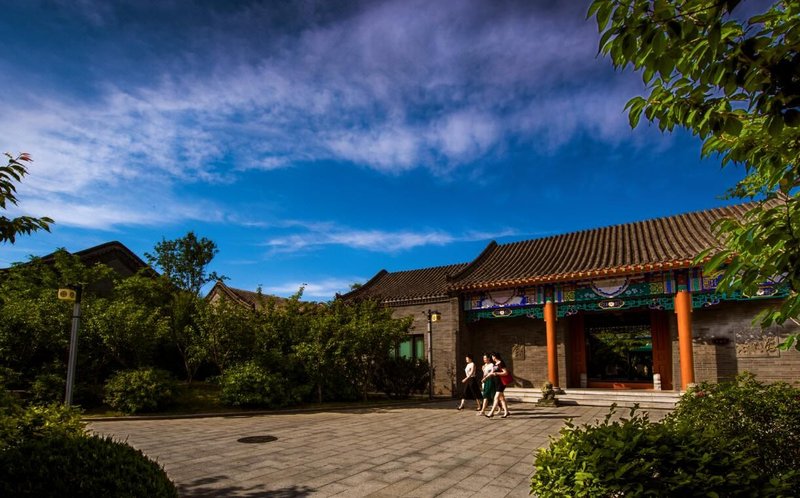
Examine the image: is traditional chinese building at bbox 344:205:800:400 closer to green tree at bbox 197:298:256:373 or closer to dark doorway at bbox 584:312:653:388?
dark doorway at bbox 584:312:653:388

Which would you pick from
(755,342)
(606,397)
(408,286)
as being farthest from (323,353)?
(755,342)

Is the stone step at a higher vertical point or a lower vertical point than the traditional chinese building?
lower

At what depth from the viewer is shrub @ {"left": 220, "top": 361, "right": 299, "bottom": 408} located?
12.9 meters

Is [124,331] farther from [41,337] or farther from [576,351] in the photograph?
[576,351]

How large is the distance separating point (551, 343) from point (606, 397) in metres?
2.34

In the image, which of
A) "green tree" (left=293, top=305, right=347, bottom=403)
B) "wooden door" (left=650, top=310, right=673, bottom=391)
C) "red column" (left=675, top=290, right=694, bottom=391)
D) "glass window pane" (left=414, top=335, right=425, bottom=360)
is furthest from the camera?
"glass window pane" (left=414, top=335, right=425, bottom=360)

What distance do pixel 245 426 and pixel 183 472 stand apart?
426 centimetres

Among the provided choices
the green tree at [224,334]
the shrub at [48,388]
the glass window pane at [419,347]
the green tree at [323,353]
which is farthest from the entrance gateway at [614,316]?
the shrub at [48,388]

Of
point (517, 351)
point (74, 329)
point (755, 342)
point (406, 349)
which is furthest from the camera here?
point (406, 349)

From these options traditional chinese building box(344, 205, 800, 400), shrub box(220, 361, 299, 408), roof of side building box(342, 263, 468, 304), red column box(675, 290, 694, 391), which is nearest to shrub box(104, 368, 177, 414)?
shrub box(220, 361, 299, 408)

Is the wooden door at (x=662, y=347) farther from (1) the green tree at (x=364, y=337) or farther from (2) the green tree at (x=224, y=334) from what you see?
(2) the green tree at (x=224, y=334)

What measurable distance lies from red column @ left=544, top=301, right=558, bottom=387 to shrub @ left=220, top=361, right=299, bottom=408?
8796 millimetres

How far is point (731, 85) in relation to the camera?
227 cm

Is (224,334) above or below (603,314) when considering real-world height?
below
